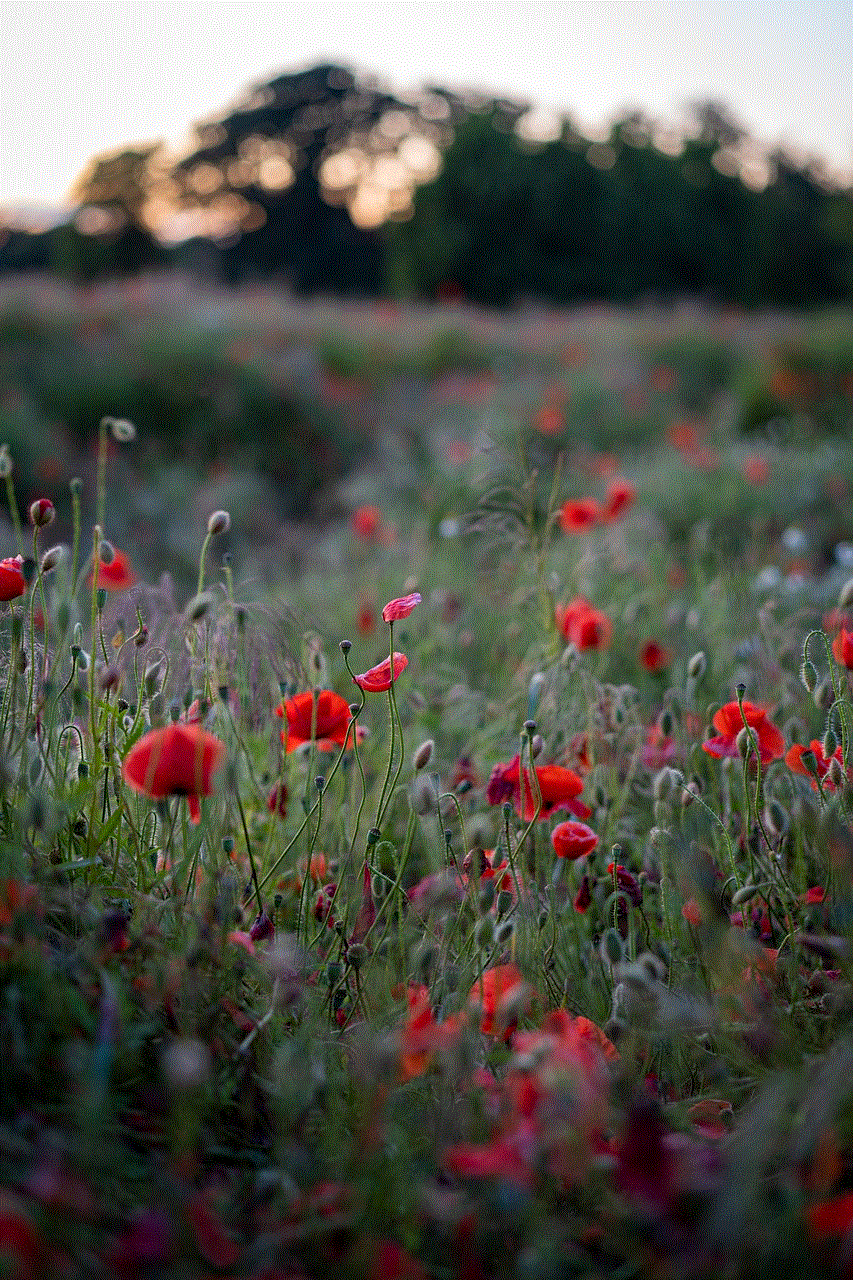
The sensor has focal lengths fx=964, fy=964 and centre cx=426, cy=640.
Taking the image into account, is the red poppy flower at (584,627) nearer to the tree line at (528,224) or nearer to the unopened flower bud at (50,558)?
the unopened flower bud at (50,558)

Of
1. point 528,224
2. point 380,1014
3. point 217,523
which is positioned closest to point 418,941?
point 380,1014

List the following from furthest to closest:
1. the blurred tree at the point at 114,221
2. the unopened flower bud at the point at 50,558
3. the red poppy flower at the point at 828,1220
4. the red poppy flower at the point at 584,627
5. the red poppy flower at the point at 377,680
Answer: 1. the blurred tree at the point at 114,221
2. the red poppy flower at the point at 584,627
3. the unopened flower bud at the point at 50,558
4. the red poppy flower at the point at 377,680
5. the red poppy flower at the point at 828,1220

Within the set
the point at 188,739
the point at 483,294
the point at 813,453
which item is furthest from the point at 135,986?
the point at 483,294

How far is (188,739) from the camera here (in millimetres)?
913

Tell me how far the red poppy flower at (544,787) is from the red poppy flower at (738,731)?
0.23m

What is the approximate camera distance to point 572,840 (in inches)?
49.3

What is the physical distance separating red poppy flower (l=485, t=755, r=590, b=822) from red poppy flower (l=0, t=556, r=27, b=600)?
2.31 ft

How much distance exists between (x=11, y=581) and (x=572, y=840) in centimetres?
79

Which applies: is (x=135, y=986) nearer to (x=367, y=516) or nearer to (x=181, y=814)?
(x=181, y=814)

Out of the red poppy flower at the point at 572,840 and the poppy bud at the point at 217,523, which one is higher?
the poppy bud at the point at 217,523

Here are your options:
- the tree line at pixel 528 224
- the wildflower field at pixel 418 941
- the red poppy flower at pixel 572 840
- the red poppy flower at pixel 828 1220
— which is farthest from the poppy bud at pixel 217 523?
the tree line at pixel 528 224

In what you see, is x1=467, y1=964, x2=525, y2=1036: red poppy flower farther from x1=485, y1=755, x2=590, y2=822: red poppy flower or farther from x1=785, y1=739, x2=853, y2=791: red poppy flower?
x1=785, y1=739, x2=853, y2=791: red poppy flower

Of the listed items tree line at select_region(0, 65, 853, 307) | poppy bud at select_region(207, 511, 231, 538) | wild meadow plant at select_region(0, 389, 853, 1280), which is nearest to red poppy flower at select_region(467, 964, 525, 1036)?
wild meadow plant at select_region(0, 389, 853, 1280)

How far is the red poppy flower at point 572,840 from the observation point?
1251 millimetres
